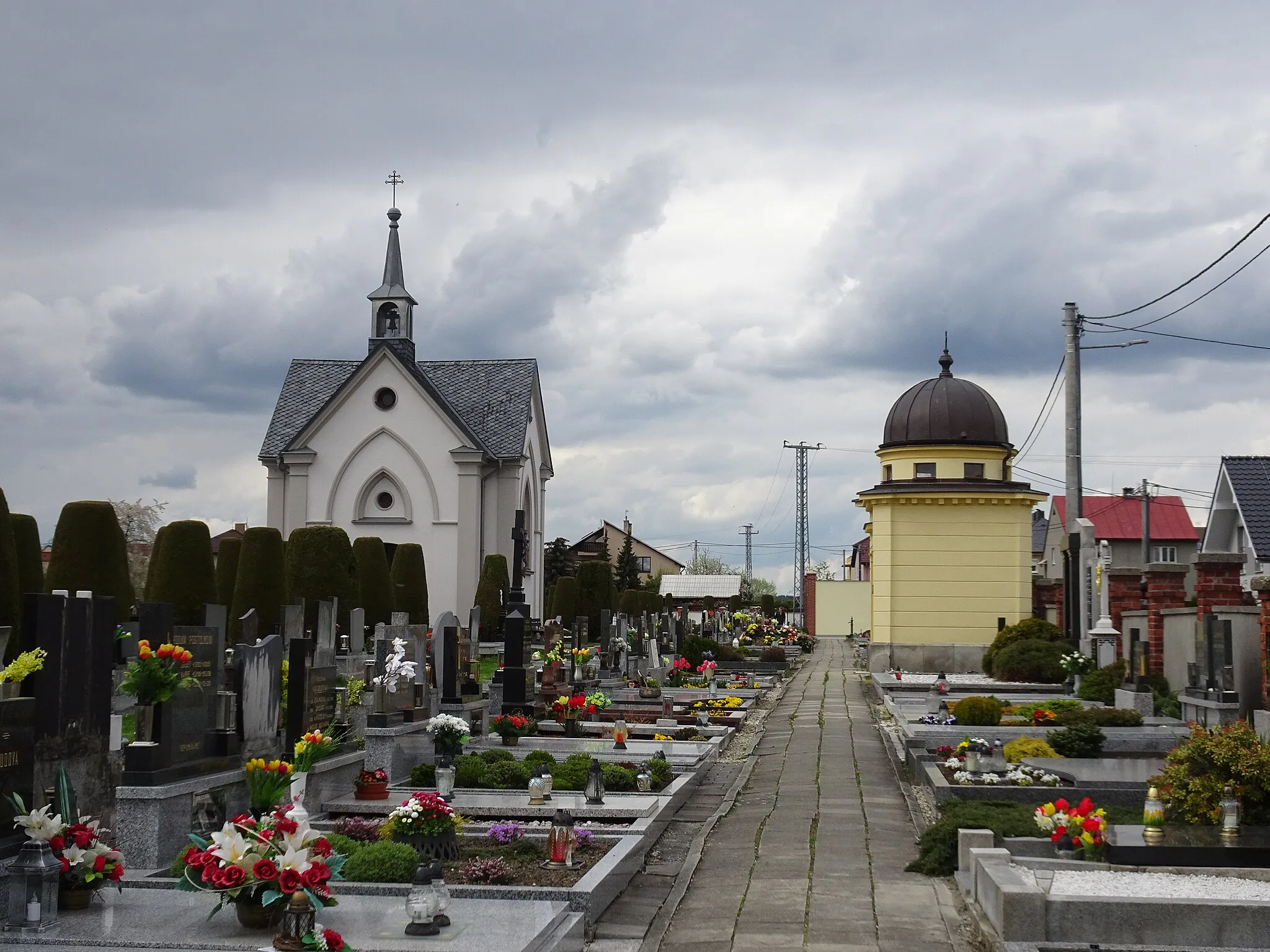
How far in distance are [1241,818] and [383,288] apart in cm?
4648

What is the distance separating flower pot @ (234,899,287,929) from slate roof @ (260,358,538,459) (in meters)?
41.2

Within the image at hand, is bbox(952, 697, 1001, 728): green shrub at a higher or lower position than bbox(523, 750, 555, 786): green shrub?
higher

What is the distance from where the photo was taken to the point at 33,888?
7.51 metres

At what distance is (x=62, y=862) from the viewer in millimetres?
7781

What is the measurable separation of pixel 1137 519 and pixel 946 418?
32.7 meters

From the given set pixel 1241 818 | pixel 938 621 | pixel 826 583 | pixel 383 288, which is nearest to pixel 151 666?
pixel 1241 818

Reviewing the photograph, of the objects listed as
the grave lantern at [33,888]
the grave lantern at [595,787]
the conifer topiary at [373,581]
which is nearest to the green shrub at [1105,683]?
the grave lantern at [595,787]

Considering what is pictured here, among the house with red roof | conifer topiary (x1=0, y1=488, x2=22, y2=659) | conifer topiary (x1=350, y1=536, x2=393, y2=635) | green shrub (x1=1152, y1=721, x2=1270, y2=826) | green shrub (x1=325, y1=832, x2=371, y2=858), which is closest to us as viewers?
green shrub (x1=325, y1=832, x2=371, y2=858)

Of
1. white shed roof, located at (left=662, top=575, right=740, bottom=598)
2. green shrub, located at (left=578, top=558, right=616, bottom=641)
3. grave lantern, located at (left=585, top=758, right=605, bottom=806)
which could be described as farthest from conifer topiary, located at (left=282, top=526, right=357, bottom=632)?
white shed roof, located at (left=662, top=575, right=740, bottom=598)

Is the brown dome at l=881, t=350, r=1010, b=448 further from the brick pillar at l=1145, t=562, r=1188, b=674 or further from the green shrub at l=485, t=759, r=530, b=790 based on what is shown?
the green shrub at l=485, t=759, r=530, b=790

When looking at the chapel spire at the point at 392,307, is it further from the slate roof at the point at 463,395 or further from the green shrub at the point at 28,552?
the green shrub at the point at 28,552

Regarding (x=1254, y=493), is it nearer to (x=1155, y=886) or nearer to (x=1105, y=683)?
(x=1105, y=683)

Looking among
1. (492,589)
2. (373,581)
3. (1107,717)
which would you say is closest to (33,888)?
(1107,717)

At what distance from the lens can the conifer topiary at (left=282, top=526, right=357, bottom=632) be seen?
30.5 m
